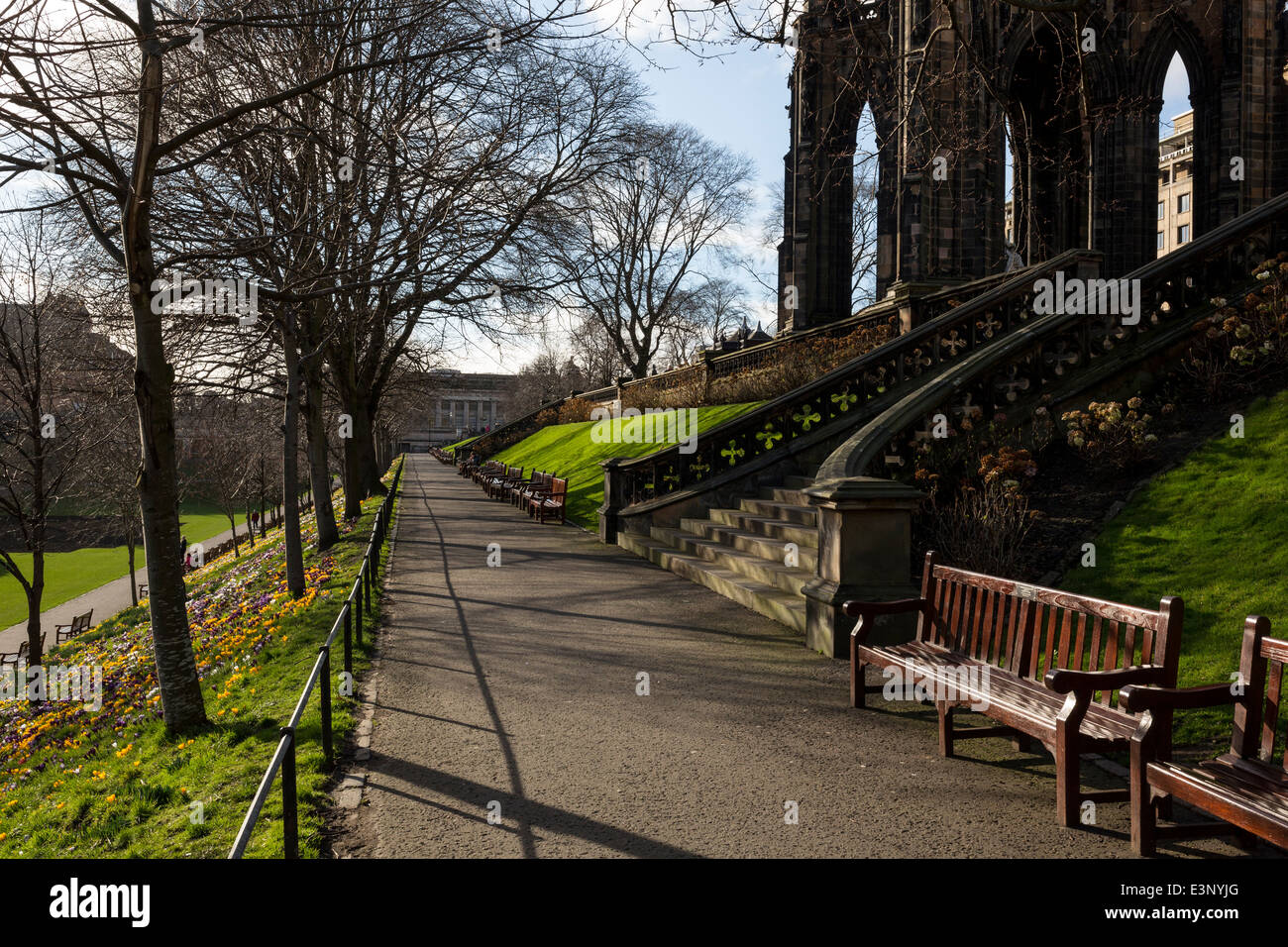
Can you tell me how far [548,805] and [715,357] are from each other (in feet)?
71.6

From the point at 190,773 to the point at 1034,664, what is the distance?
17.9 ft

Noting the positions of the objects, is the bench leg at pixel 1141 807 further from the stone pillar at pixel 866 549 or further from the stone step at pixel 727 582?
the stone step at pixel 727 582

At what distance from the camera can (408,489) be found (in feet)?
121

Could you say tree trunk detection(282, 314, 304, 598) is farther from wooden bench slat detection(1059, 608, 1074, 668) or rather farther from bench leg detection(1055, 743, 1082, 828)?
bench leg detection(1055, 743, 1082, 828)

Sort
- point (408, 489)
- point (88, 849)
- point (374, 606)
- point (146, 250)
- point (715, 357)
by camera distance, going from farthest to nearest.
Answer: point (408, 489) < point (715, 357) < point (374, 606) < point (146, 250) < point (88, 849)

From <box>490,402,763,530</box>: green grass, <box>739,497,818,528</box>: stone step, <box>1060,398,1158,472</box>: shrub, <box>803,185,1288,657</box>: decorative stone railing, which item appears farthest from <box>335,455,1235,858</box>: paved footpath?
<box>490,402,763,530</box>: green grass

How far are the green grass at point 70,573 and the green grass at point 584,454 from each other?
1885 centimetres

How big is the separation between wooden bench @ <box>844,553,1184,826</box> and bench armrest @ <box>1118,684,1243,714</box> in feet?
0.61

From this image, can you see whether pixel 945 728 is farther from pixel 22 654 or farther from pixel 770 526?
pixel 22 654

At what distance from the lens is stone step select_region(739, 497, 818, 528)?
36.0ft

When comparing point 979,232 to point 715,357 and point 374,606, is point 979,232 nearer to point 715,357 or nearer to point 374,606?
point 715,357

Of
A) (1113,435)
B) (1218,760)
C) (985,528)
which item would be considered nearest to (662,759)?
(1218,760)
